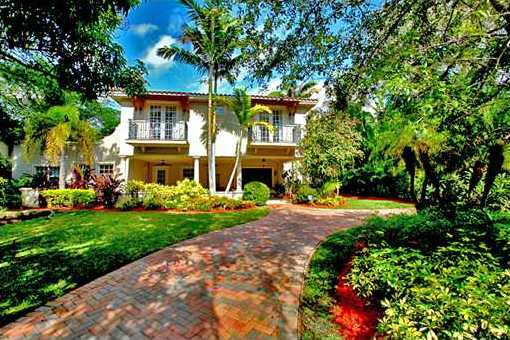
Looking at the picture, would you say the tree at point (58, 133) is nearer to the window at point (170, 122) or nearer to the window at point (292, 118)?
the window at point (170, 122)

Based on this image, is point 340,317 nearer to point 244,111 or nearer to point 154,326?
point 154,326

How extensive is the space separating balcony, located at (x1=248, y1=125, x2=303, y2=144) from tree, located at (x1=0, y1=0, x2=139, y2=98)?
39.8ft

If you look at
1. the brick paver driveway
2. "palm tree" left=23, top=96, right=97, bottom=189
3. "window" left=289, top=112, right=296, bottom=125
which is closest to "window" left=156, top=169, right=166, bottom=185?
"palm tree" left=23, top=96, right=97, bottom=189

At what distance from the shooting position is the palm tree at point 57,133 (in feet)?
50.2

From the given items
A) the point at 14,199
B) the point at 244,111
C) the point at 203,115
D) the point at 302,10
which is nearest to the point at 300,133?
the point at 244,111

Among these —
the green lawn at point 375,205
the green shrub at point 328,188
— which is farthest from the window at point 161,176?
the green lawn at point 375,205

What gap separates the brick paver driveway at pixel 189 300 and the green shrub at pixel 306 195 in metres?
9.82

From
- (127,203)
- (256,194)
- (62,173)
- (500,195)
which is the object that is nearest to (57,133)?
(62,173)

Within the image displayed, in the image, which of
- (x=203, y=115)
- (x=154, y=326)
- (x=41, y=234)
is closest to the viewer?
(x=154, y=326)

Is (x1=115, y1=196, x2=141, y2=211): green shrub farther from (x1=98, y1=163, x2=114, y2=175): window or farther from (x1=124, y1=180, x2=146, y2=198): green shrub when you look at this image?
(x1=98, y1=163, x2=114, y2=175): window

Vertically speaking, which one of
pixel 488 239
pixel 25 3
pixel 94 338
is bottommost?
pixel 94 338

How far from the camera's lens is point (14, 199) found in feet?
50.6

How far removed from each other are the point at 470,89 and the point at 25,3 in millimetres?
5790

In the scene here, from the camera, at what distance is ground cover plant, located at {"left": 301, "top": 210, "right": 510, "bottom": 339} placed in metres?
2.53
